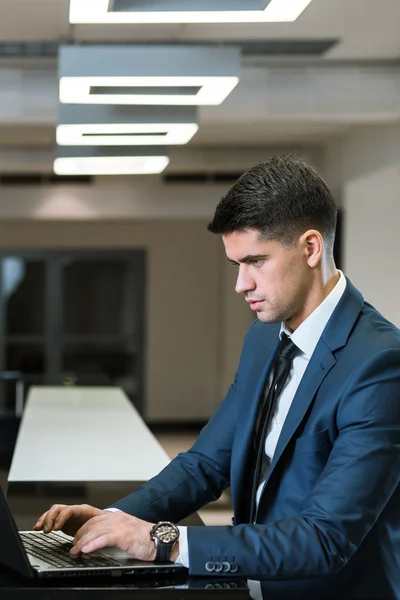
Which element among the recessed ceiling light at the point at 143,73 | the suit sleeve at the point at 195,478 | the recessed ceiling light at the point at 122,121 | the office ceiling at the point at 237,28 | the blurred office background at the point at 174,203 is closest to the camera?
the suit sleeve at the point at 195,478

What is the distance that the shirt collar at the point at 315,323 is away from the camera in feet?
5.96

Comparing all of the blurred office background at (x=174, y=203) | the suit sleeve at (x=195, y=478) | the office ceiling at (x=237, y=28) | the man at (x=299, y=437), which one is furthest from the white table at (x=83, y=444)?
the office ceiling at (x=237, y=28)

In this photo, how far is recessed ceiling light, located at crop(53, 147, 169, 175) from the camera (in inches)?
230

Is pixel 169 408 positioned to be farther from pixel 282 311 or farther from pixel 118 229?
pixel 282 311

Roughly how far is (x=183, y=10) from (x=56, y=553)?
1.83 m

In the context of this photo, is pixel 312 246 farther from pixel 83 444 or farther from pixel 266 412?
pixel 83 444

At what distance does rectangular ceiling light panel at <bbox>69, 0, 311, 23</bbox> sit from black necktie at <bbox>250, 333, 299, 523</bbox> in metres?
1.29

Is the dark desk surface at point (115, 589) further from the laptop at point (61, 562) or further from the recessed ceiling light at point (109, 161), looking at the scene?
the recessed ceiling light at point (109, 161)

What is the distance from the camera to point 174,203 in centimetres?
1167

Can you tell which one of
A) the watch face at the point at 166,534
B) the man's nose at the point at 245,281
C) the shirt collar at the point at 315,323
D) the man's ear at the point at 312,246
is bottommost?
the watch face at the point at 166,534

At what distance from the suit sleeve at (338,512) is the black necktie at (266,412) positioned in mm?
230

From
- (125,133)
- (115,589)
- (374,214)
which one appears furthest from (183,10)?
(374,214)

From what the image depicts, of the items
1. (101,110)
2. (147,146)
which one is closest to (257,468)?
(101,110)

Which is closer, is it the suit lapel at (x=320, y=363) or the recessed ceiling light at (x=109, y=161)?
the suit lapel at (x=320, y=363)
